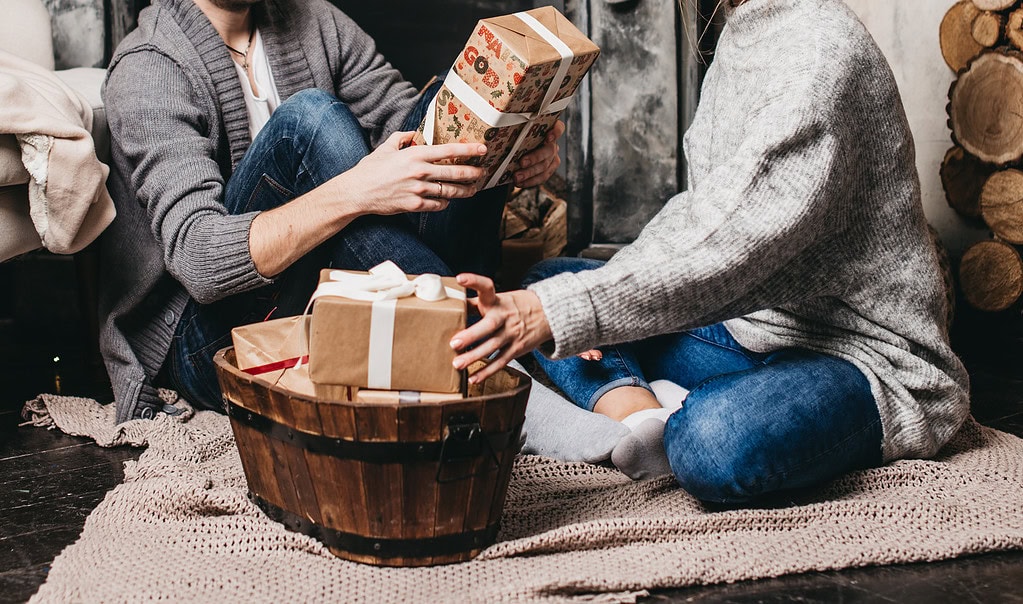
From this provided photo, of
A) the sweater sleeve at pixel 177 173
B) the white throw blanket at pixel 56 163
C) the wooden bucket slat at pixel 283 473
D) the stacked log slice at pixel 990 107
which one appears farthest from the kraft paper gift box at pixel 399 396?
the stacked log slice at pixel 990 107

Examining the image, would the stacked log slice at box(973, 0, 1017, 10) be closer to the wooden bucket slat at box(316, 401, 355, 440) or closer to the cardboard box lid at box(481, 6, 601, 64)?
the cardboard box lid at box(481, 6, 601, 64)

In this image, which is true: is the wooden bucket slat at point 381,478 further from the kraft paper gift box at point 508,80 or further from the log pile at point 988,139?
the log pile at point 988,139

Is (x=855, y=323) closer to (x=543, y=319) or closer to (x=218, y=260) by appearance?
(x=543, y=319)

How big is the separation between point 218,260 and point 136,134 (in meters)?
0.27

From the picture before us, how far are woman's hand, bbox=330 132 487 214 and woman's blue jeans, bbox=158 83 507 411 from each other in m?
0.07

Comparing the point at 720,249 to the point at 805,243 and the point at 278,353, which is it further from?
the point at 278,353

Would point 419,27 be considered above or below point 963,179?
above

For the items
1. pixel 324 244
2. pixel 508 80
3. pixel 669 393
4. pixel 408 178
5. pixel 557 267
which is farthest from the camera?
pixel 557 267

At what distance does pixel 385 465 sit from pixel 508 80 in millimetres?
468

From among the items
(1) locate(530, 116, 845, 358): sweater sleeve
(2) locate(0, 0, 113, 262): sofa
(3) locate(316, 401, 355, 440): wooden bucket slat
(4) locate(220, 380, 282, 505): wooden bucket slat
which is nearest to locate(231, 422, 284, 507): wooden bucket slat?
(4) locate(220, 380, 282, 505): wooden bucket slat

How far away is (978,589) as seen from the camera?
1.04 m

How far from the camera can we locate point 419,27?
2516 millimetres

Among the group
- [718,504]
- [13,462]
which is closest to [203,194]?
[13,462]

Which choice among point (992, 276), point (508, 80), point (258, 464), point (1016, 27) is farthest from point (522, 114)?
point (992, 276)
